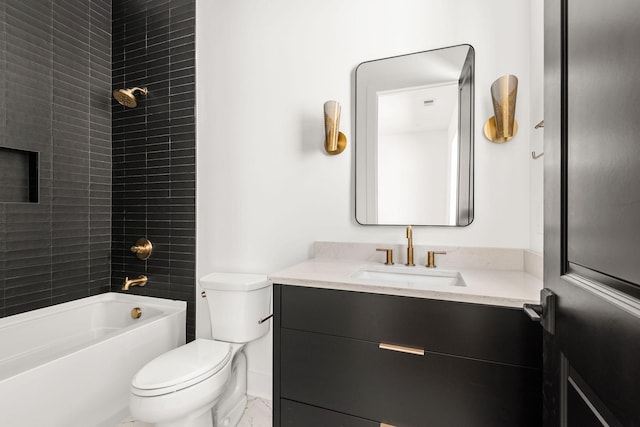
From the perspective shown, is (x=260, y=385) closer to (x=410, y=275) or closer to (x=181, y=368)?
(x=181, y=368)

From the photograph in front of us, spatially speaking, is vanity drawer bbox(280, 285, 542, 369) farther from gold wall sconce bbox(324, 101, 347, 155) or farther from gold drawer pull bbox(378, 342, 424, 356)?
gold wall sconce bbox(324, 101, 347, 155)

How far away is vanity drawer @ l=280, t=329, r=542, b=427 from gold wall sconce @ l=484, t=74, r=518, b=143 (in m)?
0.97

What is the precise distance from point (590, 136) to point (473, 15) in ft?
4.44

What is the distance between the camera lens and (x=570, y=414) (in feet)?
1.69

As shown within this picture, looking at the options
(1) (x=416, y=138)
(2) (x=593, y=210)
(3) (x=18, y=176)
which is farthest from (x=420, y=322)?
(3) (x=18, y=176)

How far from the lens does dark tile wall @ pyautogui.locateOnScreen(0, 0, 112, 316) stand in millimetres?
1740

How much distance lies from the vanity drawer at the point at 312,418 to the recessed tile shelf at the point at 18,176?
194 centimetres

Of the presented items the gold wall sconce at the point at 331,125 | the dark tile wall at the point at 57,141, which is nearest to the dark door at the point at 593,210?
the gold wall sconce at the point at 331,125

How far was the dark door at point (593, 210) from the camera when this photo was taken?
35cm

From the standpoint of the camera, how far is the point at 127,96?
79.7 inches

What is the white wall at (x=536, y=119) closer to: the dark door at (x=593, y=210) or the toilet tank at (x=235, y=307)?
the dark door at (x=593, y=210)

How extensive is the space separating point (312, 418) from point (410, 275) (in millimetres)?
709

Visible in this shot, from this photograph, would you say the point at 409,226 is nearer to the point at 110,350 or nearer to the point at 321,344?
the point at 321,344

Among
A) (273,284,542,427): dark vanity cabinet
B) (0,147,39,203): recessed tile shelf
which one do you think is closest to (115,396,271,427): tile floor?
(273,284,542,427): dark vanity cabinet
